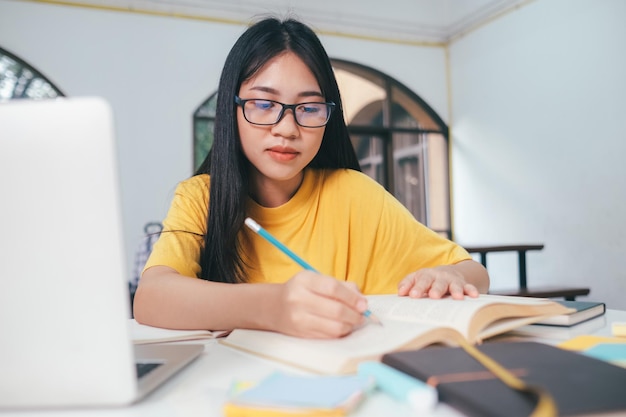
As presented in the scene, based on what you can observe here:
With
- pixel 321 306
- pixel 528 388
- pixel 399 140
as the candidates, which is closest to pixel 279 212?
pixel 321 306

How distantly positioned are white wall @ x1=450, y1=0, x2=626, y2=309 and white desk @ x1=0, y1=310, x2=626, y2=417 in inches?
129

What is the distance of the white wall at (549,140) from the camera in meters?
Result: 3.41

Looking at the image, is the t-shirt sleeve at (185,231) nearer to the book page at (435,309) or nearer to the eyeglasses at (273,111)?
the eyeglasses at (273,111)

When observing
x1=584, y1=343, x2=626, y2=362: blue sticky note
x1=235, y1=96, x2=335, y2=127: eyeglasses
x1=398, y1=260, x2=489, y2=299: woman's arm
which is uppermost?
x1=235, y1=96, x2=335, y2=127: eyeglasses

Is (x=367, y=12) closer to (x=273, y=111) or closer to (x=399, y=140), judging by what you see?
(x=399, y=140)

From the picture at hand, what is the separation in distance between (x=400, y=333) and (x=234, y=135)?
25.8 inches

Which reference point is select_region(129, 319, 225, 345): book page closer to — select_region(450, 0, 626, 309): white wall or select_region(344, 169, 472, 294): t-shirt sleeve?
select_region(344, 169, 472, 294): t-shirt sleeve

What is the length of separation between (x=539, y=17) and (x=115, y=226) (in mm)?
4326

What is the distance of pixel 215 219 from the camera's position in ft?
3.41

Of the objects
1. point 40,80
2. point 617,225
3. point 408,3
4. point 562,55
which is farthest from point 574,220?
point 40,80

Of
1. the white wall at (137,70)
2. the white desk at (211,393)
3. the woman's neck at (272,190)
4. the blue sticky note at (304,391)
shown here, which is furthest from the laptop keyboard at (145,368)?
the white wall at (137,70)

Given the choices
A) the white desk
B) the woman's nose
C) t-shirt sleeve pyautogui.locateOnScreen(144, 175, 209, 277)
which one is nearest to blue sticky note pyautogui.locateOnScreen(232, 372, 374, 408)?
the white desk

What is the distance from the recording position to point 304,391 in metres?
0.39

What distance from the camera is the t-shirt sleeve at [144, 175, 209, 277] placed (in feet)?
3.04
